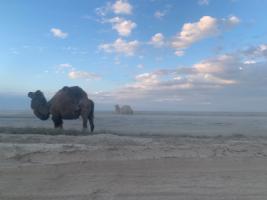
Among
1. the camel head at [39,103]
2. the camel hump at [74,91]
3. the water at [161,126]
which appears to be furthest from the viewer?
the camel head at [39,103]

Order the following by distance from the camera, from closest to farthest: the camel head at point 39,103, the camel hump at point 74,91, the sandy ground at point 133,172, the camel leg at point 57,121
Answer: the sandy ground at point 133,172, the camel hump at point 74,91, the camel leg at point 57,121, the camel head at point 39,103

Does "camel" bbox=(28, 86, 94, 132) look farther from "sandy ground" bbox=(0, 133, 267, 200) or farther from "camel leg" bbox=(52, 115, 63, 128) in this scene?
"sandy ground" bbox=(0, 133, 267, 200)

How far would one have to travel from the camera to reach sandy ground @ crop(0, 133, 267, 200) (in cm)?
792

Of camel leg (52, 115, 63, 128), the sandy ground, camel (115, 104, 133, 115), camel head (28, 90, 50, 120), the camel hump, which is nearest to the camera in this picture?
the sandy ground

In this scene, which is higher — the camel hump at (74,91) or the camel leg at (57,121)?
the camel hump at (74,91)

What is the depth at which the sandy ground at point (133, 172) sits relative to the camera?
7.92m

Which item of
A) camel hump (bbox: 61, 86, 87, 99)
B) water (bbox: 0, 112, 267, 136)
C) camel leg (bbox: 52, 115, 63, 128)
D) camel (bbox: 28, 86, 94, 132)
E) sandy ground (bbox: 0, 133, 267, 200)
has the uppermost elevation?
camel hump (bbox: 61, 86, 87, 99)

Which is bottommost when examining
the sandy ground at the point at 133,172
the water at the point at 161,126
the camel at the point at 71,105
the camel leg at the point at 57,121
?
the sandy ground at the point at 133,172

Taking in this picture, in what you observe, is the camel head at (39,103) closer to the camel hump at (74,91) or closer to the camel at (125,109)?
the camel hump at (74,91)

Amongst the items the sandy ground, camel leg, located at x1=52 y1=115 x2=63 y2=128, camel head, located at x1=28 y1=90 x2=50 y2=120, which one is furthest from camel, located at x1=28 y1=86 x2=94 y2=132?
the sandy ground

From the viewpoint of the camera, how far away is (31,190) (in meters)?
8.06

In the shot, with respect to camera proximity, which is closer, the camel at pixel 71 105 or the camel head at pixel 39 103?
the camel at pixel 71 105

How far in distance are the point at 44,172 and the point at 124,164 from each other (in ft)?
6.11

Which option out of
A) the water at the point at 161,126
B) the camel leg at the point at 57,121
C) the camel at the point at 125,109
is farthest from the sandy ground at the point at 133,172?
the camel at the point at 125,109
